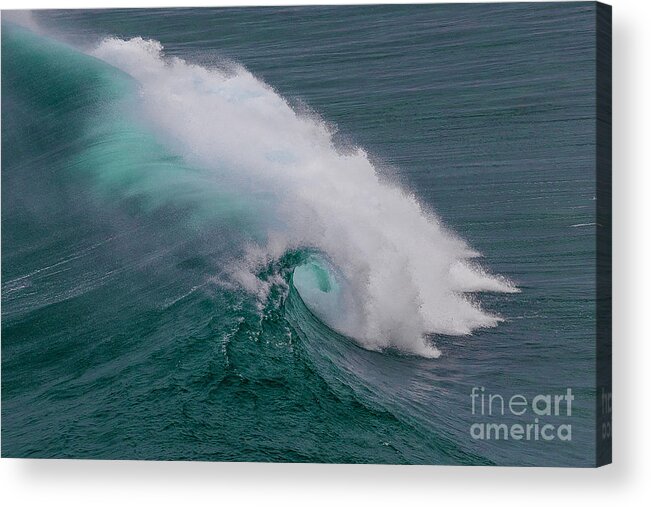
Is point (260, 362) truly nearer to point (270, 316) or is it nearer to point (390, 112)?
point (270, 316)

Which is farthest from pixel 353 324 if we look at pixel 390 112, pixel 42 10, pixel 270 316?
pixel 42 10
